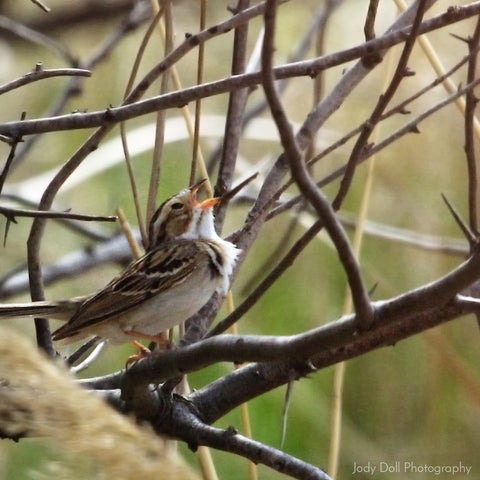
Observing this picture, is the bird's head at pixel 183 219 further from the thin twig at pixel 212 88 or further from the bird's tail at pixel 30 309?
the thin twig at pixel 212 88

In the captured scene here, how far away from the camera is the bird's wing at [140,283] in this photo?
2.86 meters

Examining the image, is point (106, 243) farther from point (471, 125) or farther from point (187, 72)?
point (471, 125)

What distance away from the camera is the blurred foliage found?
4.23 metres

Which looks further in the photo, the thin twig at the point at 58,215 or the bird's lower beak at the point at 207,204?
the bird's lower beak at the point at 207,204

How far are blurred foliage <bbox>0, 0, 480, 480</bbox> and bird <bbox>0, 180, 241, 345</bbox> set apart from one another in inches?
47.2

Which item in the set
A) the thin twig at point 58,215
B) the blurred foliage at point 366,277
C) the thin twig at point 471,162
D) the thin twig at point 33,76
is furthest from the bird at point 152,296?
the blurred foliage at point 366,277

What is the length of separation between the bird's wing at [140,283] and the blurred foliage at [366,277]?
3.87 ft

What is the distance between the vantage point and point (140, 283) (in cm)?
301

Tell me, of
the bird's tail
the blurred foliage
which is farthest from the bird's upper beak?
the blurred foliage

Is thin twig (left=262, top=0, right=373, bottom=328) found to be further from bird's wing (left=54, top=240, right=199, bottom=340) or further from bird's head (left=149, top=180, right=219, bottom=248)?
bird's head (left=149, top=180, right=219, bottom=248)

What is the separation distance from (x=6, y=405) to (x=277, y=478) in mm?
3457

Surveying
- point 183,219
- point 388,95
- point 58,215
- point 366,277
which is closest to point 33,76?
point 58,215

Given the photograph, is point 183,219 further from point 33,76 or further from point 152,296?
point 33,76

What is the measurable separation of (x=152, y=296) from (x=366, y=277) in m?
→ 1.44
